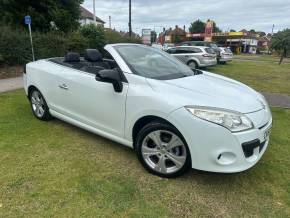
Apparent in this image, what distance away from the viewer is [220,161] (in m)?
2.79

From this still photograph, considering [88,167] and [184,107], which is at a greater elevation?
[184,107]

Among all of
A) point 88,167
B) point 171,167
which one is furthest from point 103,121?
point 171,167

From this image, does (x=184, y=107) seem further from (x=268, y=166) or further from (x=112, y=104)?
(x=268, y=166)

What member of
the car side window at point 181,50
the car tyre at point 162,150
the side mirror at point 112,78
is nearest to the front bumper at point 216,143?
the car tyre at point 162,150

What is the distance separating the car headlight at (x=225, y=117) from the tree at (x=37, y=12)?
15.5 m

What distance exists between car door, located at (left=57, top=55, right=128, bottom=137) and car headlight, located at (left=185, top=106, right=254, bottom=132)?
1.00m

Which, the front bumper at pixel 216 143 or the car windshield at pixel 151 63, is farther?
the car windshield at pixel 151 63

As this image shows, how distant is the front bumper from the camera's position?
2.71 m

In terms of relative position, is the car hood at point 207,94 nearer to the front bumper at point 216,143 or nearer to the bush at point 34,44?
the front bumper at point 216,143

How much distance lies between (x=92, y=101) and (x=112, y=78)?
2.00ft

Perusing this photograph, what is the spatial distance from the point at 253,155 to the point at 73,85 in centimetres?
262

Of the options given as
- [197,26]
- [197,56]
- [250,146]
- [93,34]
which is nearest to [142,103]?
[250,146]

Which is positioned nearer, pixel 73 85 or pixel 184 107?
pixel 184 107

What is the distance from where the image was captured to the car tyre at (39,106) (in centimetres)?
488
